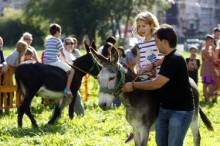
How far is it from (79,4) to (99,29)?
459 centimetres

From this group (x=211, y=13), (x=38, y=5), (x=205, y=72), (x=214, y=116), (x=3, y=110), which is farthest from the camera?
(x=211, y=13)

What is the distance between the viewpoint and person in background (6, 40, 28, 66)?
35.2ft

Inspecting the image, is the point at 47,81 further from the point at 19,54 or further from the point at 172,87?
the point at 172,87

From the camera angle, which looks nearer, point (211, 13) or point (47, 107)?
point (47, 107)

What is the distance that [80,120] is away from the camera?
9.46 meters

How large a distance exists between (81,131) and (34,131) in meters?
0.93

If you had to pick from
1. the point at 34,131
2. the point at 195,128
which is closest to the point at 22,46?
the point at 34,131

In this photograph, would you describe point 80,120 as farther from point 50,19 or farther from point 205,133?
point 50,19

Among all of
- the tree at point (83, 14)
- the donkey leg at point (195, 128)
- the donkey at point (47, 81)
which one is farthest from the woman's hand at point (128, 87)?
the tree at point (83, 14)

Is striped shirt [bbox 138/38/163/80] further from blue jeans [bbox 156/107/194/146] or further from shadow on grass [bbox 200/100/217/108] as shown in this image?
shadow on grass [bbox 200/100/217/108]

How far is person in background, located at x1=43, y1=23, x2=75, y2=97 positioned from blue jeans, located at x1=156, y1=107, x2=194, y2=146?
4866 mm

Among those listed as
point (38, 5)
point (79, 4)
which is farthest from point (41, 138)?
point (38, 5)

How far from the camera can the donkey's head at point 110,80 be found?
16.8 ft

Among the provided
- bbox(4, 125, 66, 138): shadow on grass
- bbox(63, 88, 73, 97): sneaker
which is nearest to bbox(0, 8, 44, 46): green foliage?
bbox(63, 88, 73, 97): sneaker
